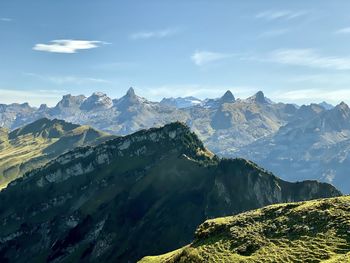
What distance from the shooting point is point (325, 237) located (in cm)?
8212

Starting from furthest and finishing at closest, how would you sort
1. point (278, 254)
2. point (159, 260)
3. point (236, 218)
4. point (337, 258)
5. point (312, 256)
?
point (159, 260) → point (236, 218) → point (278, 254) → point (312, 256) → point (337, 258)

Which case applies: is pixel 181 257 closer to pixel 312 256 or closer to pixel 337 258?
pixel 312 256

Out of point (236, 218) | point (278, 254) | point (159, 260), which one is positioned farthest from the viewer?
point (159, 260)

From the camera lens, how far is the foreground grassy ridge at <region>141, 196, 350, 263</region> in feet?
258

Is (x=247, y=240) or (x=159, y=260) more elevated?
(x=247, y=240)

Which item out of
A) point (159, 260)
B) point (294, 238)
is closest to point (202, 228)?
point (159, 260)

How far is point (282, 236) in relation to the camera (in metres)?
89.2

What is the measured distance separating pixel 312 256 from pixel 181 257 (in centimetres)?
3260

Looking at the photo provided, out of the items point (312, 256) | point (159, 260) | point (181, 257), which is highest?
point (312, 256)

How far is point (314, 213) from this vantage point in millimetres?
92562

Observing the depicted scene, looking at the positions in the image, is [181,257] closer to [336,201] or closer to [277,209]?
[277,209]

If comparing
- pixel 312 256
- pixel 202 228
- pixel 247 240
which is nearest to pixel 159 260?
pixel 202 228

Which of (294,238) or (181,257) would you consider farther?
(181,257)

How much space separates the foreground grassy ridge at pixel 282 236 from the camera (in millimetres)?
78625
